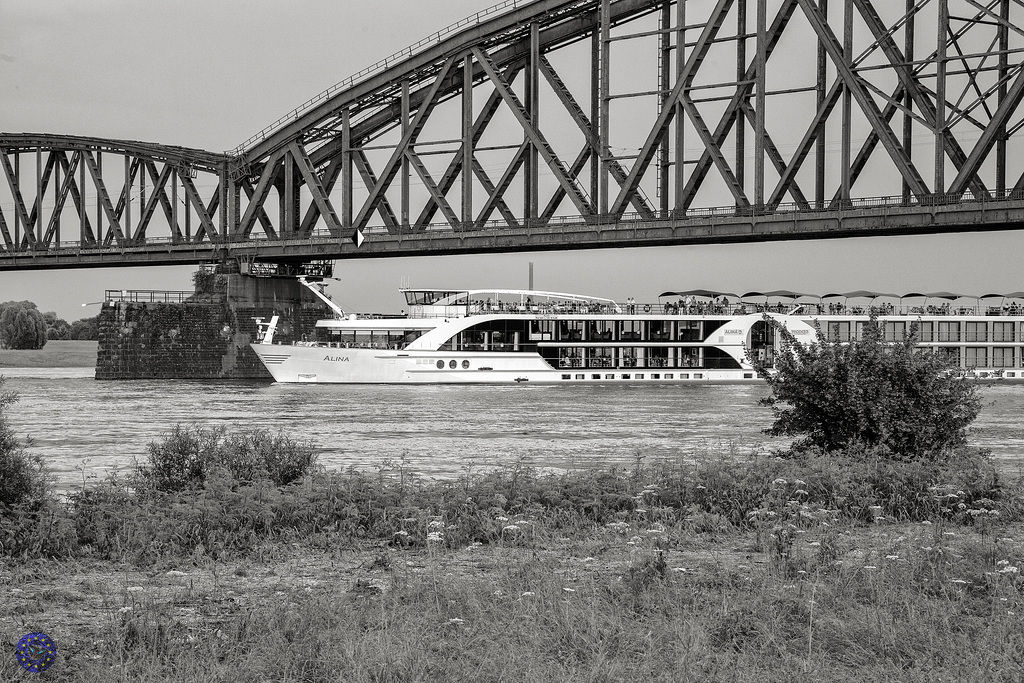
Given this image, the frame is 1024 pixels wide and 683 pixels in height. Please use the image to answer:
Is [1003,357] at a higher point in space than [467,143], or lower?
lower

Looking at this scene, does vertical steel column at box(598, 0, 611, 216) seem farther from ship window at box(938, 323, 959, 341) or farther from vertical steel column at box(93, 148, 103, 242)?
vertical steel column at box(93, 148, 103, 242)

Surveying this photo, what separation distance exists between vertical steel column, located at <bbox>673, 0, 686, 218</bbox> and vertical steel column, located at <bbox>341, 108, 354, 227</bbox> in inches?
875

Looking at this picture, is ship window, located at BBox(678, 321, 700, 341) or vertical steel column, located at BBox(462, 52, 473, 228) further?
vertical steel column, located at BBox(462, 52, 473, 228)

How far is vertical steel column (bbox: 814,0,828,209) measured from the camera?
245ft

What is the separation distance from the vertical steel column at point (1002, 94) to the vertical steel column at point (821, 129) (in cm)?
1033

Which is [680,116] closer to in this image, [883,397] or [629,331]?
[629,331]

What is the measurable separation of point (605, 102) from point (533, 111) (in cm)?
579

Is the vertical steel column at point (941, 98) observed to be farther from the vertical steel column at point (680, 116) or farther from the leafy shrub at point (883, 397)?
the leafy shrub at point (883, 397)

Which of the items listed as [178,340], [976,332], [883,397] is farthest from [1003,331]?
[883,397]

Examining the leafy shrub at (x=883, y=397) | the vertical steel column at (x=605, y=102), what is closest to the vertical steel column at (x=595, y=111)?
the vertical steel column at (x=605, y=102)

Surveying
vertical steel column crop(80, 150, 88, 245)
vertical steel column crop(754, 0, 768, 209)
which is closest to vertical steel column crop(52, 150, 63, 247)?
vertical steel column crop(80, 150, 88, 245)

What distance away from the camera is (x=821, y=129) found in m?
75.0

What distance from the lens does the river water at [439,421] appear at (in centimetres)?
2909

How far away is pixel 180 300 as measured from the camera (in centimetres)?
9275
